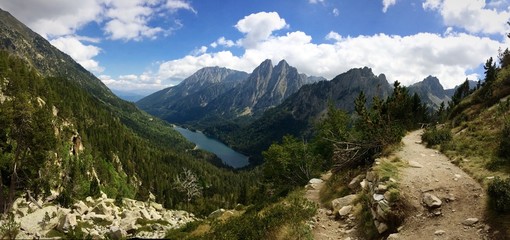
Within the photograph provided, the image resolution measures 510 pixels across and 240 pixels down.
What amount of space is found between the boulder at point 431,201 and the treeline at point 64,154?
36621 mm

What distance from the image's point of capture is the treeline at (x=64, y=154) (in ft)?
111

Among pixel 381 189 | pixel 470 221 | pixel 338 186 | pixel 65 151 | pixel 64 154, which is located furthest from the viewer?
pixel 65 151

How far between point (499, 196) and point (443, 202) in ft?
9.10

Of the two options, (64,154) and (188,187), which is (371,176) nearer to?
(64,154)

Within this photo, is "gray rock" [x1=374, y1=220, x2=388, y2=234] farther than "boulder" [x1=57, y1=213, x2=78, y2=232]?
No

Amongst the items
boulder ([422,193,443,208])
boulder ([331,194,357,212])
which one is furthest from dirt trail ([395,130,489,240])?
boulder ([331,194,357,212])

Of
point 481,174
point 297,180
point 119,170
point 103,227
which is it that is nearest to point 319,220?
point 481,174

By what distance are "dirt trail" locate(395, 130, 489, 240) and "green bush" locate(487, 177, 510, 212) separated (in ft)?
2.11

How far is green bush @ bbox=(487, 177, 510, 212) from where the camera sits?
44.9 ft

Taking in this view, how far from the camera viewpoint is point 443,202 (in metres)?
16.7

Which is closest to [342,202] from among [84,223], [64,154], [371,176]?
[371,176]

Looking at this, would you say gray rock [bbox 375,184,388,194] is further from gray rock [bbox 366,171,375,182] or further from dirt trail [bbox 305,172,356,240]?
dirt trail [bbox 305,172,356,240]

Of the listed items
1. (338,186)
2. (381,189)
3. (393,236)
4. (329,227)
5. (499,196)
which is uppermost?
(499,196)

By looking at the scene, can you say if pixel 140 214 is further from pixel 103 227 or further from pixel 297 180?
pixel 297 180
